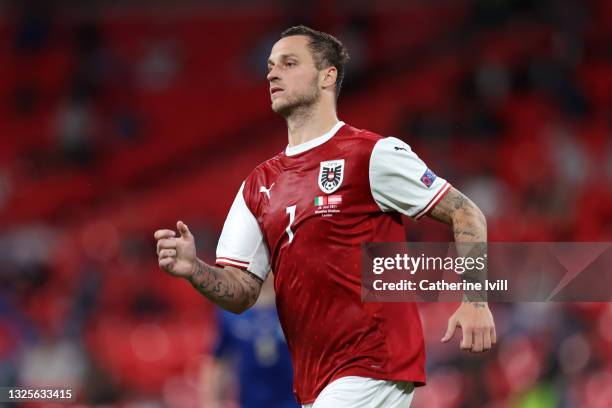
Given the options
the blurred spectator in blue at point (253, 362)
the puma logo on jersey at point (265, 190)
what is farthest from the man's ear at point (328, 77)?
the blurred spectator in blue at point (253, 362)

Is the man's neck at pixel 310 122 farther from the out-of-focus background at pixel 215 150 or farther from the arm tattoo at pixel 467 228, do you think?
the out-of-focus background at pixel 215 150

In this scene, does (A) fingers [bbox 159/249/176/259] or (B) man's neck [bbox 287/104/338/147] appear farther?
(B) man's neck [bbox 287/104/338/147]

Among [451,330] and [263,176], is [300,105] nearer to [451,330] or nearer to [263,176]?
[263,176]

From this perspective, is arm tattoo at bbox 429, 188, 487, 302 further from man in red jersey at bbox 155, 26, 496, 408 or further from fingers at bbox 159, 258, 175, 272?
fingers at bbox 159, 258, 175, 272

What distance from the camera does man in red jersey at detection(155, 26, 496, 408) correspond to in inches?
178

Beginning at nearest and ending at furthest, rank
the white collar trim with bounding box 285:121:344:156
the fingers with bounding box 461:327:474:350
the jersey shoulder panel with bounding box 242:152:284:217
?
the fingers with bounding box 461:327:474:350 < the white collar trim with bounding box 285:121:344:156 < the jersey shoulder panel with bounding box 242:152:284:217

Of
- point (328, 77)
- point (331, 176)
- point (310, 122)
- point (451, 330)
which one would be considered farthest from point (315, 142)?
point (451, 330)

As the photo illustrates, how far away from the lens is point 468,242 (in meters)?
4.50

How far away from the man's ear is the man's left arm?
833 mm

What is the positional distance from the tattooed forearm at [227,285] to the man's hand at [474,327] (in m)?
1.02

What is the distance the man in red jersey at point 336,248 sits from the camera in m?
4.53

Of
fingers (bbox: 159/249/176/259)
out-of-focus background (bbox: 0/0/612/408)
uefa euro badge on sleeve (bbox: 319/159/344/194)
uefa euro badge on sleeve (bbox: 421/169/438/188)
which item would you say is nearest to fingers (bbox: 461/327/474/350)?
uefa euro badge on sleeve (bbox: 421/169/438/188)

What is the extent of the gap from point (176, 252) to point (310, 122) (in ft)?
2.93

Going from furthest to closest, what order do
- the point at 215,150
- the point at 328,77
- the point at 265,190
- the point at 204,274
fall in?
1. the point at 215,150
2. the point at 328,77
3. the point at 265,190
4. the point at 204,274
